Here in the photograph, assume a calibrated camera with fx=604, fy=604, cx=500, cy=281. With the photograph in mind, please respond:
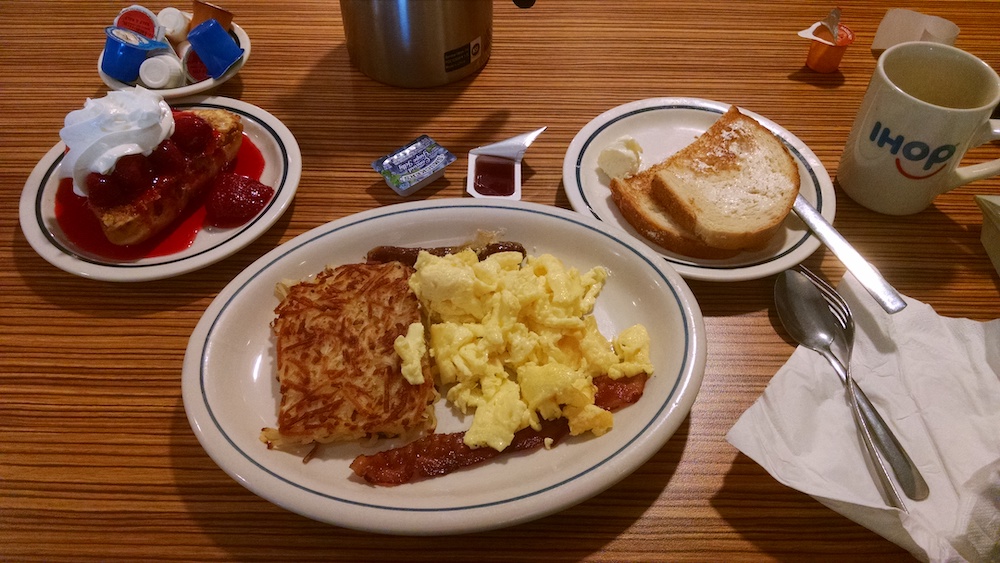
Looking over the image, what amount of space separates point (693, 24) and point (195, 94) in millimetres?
1999

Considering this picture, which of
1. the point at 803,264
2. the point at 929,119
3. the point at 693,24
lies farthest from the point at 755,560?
the point at 693,24

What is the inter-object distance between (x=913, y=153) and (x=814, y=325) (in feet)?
2.00

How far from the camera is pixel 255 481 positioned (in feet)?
3.63

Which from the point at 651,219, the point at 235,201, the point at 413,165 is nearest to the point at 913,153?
the point at 651,219

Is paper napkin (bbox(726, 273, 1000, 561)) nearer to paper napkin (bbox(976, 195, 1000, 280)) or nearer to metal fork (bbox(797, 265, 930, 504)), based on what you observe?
metal fork (bbox(797, 265, 930, 504))

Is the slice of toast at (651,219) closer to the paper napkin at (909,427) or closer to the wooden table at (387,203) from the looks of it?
the wooden table at (387,203)

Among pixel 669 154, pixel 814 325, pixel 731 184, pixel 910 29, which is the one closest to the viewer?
pixel 814 325

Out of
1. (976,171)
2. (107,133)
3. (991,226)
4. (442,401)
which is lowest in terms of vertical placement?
(442,401)

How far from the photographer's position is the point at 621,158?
1.82m

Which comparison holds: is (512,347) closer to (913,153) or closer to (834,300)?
(834,300)

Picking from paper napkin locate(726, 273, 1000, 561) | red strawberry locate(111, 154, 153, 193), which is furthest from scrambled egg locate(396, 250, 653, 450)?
red strawberry locate(111, 154, 153, 193)

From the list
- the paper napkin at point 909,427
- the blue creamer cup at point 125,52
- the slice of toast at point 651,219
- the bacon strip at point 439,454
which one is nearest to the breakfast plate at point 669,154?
the slice of toast at point 651,219

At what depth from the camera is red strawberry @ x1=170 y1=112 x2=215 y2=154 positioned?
1.79 m

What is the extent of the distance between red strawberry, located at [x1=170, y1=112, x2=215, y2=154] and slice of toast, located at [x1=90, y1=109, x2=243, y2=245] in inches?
0.8
